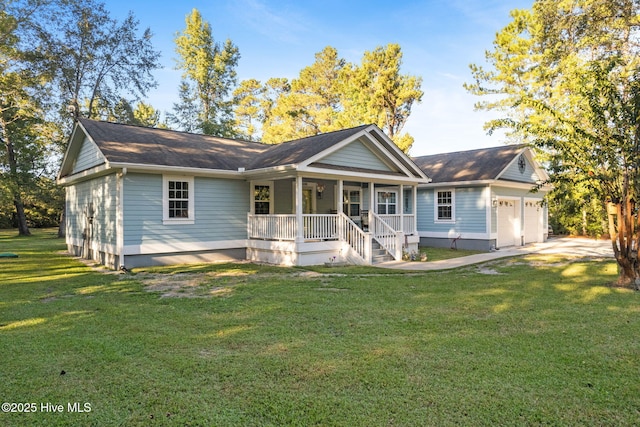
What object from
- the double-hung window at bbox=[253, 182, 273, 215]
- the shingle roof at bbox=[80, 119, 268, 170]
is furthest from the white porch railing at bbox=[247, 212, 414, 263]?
the shingle roof at bbox=[80, 119, 268, 170]

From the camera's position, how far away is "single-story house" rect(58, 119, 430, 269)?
36.8 feet

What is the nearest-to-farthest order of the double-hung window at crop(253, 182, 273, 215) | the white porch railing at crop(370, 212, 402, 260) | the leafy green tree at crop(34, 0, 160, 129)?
the white porch railing at crop(370, 212, 402, 260) → the double-hung window at crop(253, 182, 273, 215) → the leafy green tree at crop(34, 0, 160, 129)

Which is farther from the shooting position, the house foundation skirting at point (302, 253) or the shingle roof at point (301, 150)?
the shingle roof at point (301, 150)

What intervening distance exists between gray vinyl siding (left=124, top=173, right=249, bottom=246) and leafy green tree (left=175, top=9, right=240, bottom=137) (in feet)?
68.5

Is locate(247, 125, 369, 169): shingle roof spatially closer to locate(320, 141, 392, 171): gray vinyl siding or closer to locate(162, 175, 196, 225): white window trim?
locate(320, 141, 392, 171): gray vinyl siding

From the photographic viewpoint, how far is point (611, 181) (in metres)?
8.26

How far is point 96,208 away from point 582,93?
13.9 meters

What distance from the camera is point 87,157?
1352 centimetres

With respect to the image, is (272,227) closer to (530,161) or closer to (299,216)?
(299,216)

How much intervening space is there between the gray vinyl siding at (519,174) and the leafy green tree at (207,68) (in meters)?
22.1

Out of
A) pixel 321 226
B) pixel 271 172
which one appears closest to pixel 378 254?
pixel 321 226

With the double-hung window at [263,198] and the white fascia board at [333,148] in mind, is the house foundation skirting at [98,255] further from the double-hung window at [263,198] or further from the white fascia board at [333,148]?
the white fascia board at [333,148]

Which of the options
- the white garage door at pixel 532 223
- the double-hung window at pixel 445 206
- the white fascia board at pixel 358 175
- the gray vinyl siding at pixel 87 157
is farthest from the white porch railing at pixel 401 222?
the gray vinyl siding at pixel 87 157

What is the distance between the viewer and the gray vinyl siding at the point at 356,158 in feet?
41.3
